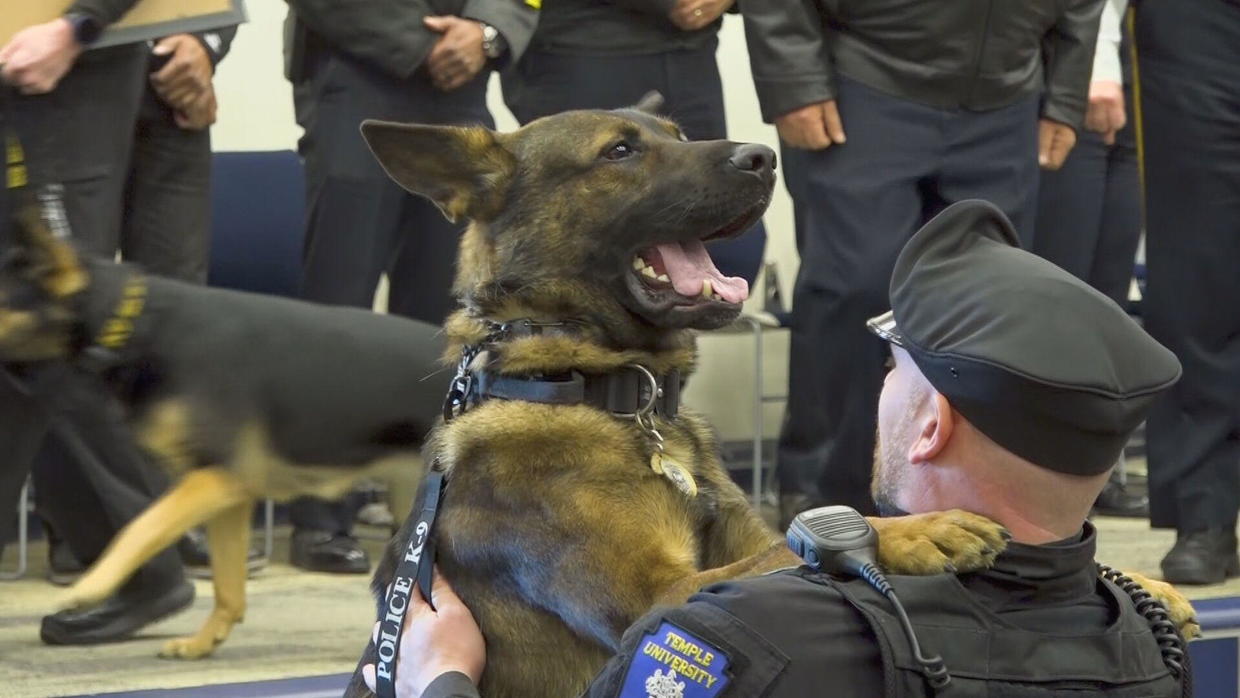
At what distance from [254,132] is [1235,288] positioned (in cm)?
312

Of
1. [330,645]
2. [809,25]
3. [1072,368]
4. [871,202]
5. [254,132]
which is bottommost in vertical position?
[330,645]

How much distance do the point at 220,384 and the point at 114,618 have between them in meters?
0.59

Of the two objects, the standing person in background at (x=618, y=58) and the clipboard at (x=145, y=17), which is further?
the standing person in background at (x=618, y=58)

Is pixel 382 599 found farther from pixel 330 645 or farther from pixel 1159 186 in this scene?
pixel 1159 186

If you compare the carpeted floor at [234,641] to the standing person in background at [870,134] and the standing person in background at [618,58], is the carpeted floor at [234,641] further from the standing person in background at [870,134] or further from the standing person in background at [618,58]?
the standing person in background at [618,58]

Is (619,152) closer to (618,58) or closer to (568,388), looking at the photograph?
(568,388)

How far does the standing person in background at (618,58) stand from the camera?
13.5 ft

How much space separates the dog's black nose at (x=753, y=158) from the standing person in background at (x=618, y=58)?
57.5 inches

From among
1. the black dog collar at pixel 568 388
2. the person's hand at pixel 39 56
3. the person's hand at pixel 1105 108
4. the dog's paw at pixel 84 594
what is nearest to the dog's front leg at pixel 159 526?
the dog's paw at pixel 84 594

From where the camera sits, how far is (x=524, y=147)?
2.65 m

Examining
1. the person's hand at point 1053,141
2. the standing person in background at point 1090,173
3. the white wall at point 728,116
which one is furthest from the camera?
the white wall at point 728,116

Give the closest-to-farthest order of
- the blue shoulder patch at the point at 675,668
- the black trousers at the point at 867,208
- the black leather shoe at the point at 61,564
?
the blue shoulder patch at the point at 675,668, the black trousers at the point at 867,208, the black leather shoe at the point at 61,564

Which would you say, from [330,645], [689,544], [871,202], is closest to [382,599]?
[689,544]

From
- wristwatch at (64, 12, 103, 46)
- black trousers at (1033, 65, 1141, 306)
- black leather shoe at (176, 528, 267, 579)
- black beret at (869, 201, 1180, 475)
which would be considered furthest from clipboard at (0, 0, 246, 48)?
black beret at (869, 201, 1180, 475)
